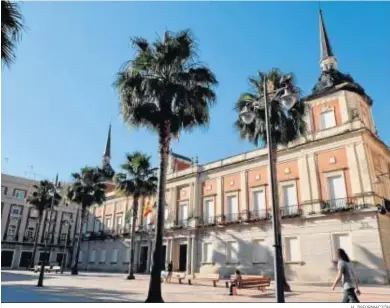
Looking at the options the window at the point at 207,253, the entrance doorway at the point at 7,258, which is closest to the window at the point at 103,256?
the entrance doorway at the point at 7,258

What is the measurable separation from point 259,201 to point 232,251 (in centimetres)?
465

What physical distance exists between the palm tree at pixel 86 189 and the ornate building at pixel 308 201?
6.89 meters

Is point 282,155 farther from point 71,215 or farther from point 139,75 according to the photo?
point 71,215

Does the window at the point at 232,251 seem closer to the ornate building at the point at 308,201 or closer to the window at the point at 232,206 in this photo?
the ornate building at the point at 308,201

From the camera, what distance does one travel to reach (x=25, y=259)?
50156 mm

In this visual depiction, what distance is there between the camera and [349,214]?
21.2 meters

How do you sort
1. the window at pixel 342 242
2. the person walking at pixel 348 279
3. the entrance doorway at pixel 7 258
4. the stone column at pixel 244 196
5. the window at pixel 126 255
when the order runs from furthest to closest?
1. the entrance doorway at pixel 7 258
2. the window at pixel 126 255
3. the stone column at pixel 244 196
4. the window at pixel 342 242
5. the person walking at pixel 348 279

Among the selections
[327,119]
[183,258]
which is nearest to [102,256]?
[183,258]

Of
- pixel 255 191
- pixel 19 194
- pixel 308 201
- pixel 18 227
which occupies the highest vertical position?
pixel 19 194

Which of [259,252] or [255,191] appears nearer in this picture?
[259,252]

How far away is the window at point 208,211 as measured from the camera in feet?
99.6

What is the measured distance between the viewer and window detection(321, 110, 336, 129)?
25.1 m

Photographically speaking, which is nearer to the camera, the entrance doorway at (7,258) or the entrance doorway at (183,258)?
the entrance doorway at (183,258)

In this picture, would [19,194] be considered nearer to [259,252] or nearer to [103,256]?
[103,256]
